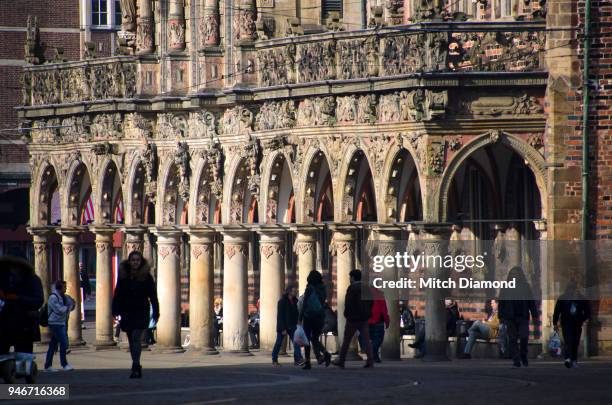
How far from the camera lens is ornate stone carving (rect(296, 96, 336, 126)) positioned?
166 feet

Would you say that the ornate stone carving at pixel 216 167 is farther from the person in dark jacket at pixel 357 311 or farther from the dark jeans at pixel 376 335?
the person in dark jacket at pixel 357 311

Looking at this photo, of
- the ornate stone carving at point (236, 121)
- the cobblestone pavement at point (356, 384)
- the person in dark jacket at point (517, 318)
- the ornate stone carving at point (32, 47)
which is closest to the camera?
the cobblestone pavement at point (356, 384)

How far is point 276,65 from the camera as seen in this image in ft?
174

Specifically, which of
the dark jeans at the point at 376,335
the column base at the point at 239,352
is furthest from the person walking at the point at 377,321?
the column base at the point at 239,352

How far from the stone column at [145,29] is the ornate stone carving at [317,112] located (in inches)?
331

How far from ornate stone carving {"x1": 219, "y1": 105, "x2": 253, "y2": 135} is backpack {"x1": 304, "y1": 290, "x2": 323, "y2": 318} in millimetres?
12897

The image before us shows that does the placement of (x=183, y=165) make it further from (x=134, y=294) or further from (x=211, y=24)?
(x=134, y=294)

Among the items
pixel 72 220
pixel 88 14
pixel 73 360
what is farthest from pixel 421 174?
pixel 88 14

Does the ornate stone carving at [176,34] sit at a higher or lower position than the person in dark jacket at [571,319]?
higher

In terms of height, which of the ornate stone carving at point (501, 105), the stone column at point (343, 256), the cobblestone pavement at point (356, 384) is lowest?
the cobblestone pavement at point (356, 384)

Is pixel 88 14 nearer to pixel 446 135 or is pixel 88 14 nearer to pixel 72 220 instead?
pixel 72 220

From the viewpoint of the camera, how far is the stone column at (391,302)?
4812cm

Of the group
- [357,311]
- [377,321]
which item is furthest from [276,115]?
[357,311]

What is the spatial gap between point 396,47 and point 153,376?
13.0 metres
